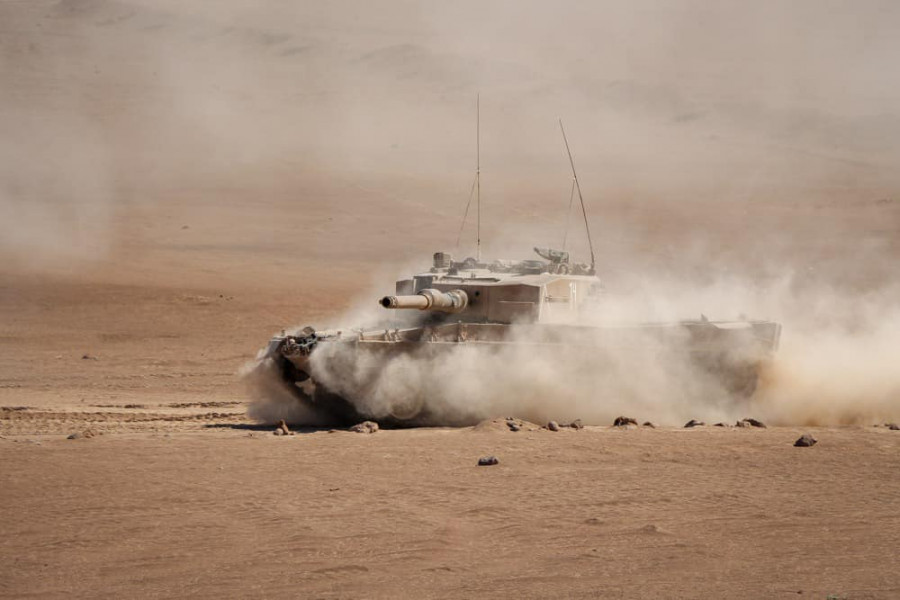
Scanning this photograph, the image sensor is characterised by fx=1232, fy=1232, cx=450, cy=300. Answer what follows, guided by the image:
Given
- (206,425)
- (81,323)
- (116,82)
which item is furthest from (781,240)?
(116,82)

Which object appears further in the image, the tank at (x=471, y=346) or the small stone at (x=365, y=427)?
the tank at (x=471, y=346)

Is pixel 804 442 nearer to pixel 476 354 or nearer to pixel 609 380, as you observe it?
pixel 609 380

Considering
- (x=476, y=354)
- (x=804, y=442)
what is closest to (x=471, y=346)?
(x=476, y=354)

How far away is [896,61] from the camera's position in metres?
82.9

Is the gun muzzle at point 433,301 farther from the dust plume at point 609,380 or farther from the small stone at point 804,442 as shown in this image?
the small stone at point 804,442

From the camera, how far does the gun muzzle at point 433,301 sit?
1388 centimetres

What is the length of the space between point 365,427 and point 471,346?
Result: 1.70m

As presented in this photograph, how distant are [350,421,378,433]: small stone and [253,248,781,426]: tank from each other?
49cm

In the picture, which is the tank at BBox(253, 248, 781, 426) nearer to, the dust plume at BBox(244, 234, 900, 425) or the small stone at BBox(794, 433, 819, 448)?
the dust plume at BBox(244, 234, 900, 425)

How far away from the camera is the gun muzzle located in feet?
45.5

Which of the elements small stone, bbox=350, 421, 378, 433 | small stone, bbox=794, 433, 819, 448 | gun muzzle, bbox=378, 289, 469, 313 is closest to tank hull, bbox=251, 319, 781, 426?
gun muzzle, bbox=378, 289, 469, 313

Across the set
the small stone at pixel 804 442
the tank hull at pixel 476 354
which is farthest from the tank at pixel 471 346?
the small stone at pixel 804 442

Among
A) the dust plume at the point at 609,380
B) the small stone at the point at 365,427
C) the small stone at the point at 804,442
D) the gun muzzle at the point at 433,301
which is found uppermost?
the gun muzzle at the point at 433,301

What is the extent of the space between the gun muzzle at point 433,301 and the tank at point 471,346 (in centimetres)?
2
